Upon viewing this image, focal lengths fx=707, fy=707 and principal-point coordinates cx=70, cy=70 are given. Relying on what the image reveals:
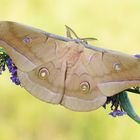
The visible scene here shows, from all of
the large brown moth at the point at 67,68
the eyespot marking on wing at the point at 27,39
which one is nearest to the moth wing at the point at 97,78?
the large brown moth at the point at 67,68

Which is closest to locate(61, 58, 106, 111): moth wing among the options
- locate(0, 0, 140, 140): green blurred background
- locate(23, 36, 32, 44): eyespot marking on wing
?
locate(23, 36, 32, 44): eyespot marking on wing

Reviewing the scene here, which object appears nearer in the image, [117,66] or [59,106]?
[117,66]

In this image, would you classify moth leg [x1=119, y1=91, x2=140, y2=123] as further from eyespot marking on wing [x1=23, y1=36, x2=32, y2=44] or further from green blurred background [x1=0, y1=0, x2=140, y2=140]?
green blurred background [x1=0, y1=0, x2=140, y2=140]

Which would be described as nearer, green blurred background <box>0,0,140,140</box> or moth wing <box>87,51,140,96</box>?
moth wing <box>87,51,140,96</box>

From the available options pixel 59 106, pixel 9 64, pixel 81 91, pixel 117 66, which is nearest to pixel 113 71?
pixel 117 66

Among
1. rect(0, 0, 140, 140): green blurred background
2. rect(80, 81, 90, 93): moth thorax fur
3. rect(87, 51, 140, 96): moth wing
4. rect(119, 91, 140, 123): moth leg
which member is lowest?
rect(0, 0, 140, 140): green blurred background

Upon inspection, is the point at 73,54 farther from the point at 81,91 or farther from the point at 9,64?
the point at 9,64

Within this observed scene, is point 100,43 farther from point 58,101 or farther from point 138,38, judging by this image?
point 58,101

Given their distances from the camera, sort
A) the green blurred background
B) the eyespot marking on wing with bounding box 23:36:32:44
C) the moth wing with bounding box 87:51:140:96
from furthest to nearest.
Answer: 1. the green blurred background
2. the eyespot marking on wing with bounding box 23:36:32:44
3. the moth wing with bounding box 87:51:140:96
